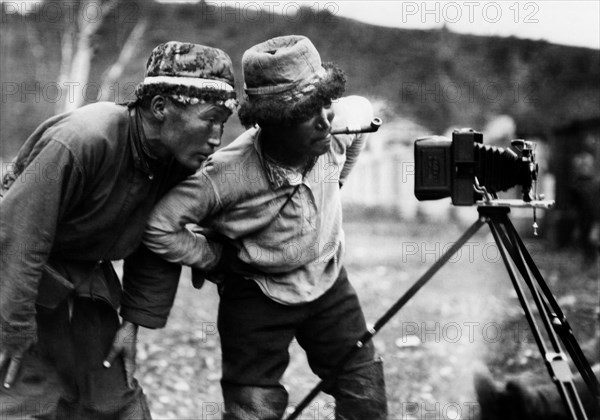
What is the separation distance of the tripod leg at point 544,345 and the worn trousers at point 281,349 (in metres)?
0.83

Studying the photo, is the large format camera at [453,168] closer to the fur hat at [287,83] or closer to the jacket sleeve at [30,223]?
the fur hat at [287,83]

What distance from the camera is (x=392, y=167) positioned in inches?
689

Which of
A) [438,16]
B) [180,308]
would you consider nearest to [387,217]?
[438,16]

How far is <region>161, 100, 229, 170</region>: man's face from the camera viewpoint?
3072 mm

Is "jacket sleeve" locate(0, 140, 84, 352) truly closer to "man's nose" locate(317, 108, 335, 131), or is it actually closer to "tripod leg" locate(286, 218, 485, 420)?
"man's nose" locate(317, 108, 335, 131)

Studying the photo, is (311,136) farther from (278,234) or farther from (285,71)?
(278,234)

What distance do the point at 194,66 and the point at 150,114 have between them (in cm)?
27

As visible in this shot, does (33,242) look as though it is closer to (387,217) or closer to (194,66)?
(194,66)

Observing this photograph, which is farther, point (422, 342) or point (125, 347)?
point (422, 342)

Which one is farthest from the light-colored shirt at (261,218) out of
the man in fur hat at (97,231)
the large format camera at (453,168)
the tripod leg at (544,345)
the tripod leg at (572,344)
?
the tripod leg at (572,344)

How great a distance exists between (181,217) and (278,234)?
0.44m

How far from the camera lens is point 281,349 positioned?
3482 millimetres

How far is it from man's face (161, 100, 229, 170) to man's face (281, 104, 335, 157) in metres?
0.29

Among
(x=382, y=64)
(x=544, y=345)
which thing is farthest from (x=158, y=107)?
(x=382, y=64)
